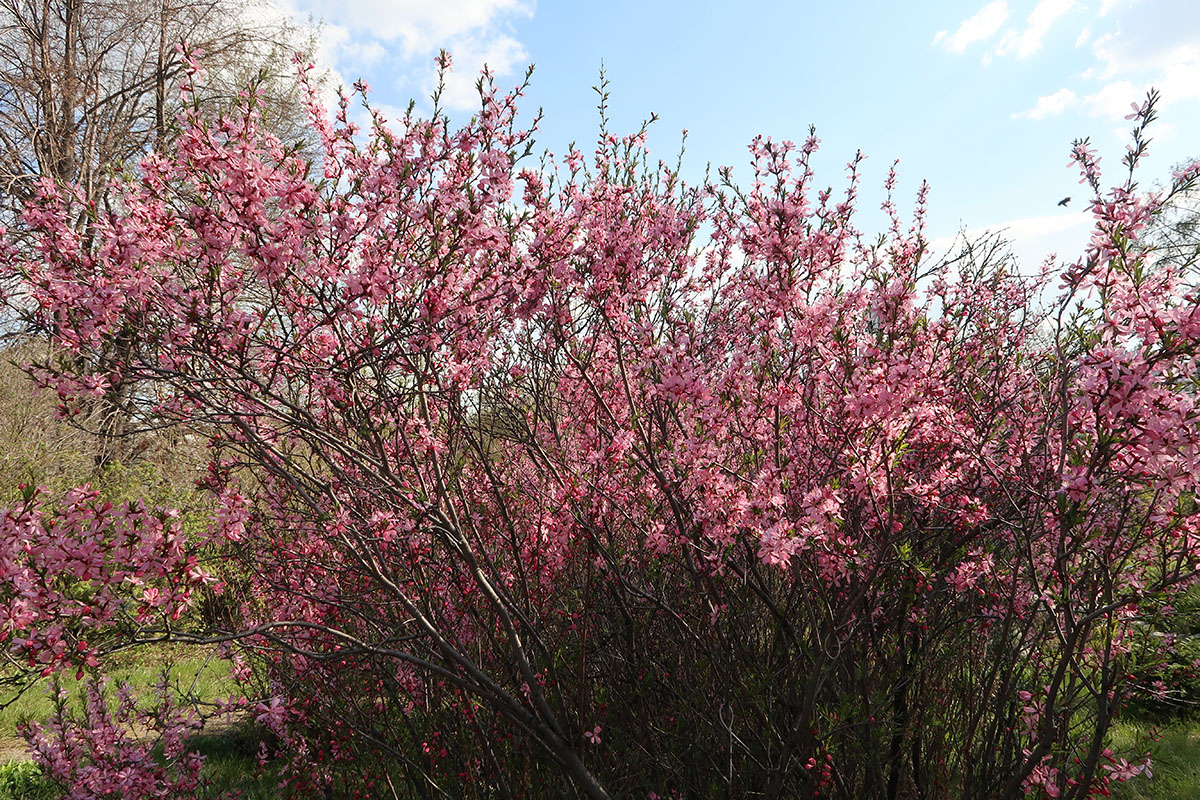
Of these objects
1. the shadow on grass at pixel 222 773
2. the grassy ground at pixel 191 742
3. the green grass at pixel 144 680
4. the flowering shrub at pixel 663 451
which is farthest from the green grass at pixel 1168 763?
the green grass at pixel 144 680

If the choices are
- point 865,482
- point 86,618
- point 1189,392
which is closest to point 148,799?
point 86,618

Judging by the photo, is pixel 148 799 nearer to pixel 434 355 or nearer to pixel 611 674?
pixel 611 674

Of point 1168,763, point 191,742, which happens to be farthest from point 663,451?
point 191,742

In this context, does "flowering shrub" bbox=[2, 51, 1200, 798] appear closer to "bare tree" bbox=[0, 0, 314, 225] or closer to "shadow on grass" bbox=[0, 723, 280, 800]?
"shadow on grass" bbox=[0, 723, 280, 800]

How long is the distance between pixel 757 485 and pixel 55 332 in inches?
130

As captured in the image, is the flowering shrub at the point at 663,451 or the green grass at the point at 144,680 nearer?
the flowering shrub at the point at 663,451

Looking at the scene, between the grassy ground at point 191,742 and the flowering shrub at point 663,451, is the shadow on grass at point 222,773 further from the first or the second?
the flowering shrub at point 663,451

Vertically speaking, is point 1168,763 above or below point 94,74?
below

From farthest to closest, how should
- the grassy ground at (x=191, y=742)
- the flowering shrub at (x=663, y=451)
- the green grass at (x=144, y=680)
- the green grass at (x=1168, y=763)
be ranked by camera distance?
the green grass at (x=144, y=680)
the grassy ground at (x=191, y=742)
the green grass at (x=1168, y=763)
the flowering shrub at (x=663, y=451)

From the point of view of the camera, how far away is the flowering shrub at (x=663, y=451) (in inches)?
110

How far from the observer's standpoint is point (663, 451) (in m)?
3.61

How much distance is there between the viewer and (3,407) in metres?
10.7

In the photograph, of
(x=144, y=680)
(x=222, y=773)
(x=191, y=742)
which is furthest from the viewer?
(x=144, y=680)

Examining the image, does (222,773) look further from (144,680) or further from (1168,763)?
(1168,763)
